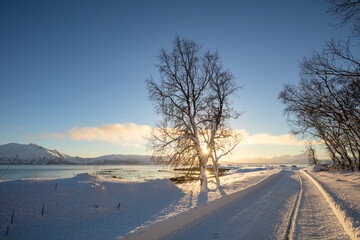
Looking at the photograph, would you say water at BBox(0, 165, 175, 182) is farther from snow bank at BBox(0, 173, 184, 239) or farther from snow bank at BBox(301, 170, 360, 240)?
snow bank at BBox(301, 170, 360, 240)

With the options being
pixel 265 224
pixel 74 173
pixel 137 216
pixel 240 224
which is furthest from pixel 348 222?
pixel 74 173

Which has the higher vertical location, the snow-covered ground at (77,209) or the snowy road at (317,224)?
the snow-covered ground at (77,209)

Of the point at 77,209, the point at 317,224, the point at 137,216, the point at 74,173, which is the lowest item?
the point at 317,224

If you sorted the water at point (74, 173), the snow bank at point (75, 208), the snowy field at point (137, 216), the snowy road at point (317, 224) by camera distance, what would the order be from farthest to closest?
1. the water at point (74, 173)
2. the snowy road at point (317, 224)
3. the snowy field at point (137, 216)
4. the snow bank at point (75, 208)

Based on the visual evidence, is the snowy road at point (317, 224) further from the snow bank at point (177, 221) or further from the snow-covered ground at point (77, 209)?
the snow-covered ground at point (77, 209)

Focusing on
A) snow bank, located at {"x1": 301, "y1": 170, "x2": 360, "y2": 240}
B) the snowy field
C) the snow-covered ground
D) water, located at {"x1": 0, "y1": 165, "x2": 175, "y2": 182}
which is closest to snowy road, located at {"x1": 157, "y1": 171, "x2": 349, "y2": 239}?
the snowy field

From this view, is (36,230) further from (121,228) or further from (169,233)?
(169,233)

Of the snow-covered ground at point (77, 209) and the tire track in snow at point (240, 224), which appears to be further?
the tire track in snow at point (240, 224)

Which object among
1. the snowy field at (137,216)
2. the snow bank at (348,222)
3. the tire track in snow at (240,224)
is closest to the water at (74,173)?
the snowy field at (137,216)

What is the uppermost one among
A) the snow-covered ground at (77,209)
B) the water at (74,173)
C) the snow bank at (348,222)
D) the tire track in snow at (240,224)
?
the snow-covered ground at (77,209)

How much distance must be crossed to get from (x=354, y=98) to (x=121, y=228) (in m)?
19.5

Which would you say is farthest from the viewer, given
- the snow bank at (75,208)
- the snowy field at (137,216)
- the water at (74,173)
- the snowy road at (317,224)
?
the water at (74,173)

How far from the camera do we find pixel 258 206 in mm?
8047

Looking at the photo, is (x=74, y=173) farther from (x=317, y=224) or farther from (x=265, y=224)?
(x=317, y=224)
